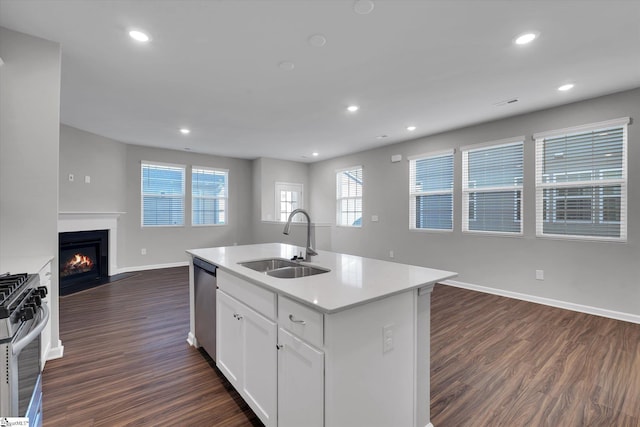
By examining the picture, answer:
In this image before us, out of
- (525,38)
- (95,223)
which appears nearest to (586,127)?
(525,38)

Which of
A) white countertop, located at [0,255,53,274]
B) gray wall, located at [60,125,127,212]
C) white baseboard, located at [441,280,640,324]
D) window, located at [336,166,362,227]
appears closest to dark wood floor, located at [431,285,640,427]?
white baseboard, located at [441,280,640,324]

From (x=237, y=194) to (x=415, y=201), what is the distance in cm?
434

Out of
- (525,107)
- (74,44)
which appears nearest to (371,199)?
(525,107)

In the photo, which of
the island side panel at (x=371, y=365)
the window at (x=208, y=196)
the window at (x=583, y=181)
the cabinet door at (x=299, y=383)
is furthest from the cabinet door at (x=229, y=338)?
the window at (x=208, y=196)

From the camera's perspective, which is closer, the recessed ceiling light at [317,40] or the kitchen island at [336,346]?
the kitchen island at [336,346]

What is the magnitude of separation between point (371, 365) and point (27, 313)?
59.6 inches

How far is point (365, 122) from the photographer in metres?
4.33

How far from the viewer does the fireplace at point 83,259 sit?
4.53 meters

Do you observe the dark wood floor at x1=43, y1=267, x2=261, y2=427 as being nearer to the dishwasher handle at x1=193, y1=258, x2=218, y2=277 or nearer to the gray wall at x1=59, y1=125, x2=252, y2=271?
the dishwasher handle at x1=193, y1=258, x2=218, y2=277

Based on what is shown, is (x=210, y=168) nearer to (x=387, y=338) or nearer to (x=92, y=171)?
(x=92, y=171)

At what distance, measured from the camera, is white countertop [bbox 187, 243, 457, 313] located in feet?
4.03

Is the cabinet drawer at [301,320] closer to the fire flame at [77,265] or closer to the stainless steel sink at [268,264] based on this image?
the stainless steel sink at [268,264]

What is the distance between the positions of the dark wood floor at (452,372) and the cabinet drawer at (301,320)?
84 cm

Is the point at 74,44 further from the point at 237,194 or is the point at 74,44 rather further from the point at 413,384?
the point at 237,194
